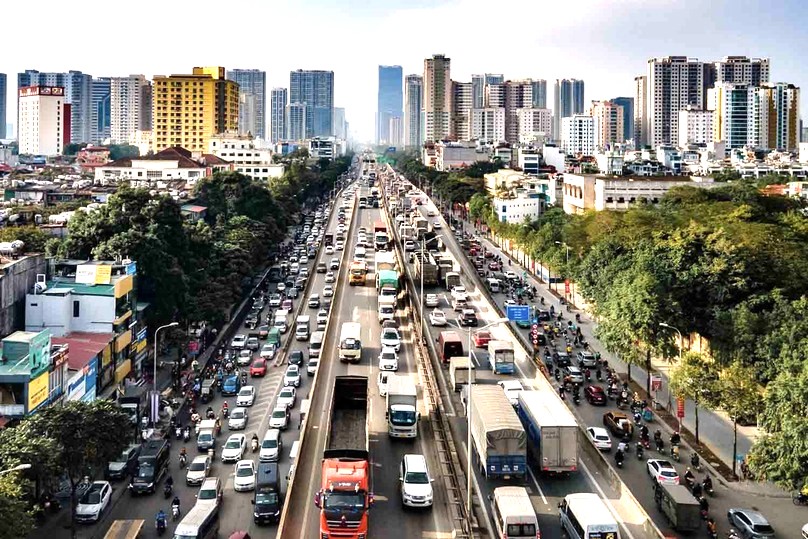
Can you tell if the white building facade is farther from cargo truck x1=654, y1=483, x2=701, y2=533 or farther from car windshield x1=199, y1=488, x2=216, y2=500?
cargo truck x1=654, y1=483, x2=701, y2=533

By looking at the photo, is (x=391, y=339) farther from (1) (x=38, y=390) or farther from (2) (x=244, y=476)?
(1) (x=38, y=390)

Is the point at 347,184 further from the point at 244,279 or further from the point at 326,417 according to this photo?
the point at 326,417

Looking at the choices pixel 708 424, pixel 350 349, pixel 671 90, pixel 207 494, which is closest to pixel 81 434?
pixel 207 494

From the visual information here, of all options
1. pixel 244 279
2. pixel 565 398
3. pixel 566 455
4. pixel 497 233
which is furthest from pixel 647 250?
pixel 497 233

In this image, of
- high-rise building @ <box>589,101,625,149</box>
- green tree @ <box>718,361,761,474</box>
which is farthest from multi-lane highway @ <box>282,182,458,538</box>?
high-rise building @ <box>589,101,625,149</box>

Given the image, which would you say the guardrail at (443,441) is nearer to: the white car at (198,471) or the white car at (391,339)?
the white car at (391,339)

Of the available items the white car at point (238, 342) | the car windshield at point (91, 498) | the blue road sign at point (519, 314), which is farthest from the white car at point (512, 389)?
the blue road sign at point (519, 314)
